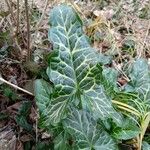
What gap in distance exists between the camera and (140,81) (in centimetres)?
169

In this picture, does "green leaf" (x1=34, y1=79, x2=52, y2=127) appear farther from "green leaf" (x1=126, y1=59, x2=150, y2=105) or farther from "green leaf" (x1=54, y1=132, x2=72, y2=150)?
"green leaf" (x1=126, y1=59, x2=150, y2=105)

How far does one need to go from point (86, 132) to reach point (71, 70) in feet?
0.77

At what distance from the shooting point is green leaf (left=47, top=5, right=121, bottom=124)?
55.3 inches

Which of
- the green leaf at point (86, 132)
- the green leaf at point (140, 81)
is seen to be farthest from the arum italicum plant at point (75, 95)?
the green leaf at point (140, 81)

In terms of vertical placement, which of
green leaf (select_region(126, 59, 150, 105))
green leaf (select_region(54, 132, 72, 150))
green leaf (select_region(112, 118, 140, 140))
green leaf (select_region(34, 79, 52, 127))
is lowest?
green leaf (select_region(54, 132, 72, 150))

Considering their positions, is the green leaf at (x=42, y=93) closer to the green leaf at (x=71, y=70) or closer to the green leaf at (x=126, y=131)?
the green leaf at (x=71, y=70)

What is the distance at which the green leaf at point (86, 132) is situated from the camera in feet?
4.83

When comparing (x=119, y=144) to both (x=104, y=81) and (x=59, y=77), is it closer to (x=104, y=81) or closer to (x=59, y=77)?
(x=104, y=81)

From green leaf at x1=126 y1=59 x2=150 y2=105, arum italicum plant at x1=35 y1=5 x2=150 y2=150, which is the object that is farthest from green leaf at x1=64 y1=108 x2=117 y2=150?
green leaf at x1=126 y1=59 x2=150 y2=105

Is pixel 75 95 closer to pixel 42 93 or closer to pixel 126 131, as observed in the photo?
pixel 42 93

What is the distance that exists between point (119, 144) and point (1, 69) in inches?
27.4

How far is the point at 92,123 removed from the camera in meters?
1.51

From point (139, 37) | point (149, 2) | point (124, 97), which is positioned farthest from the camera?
point (149, 2)

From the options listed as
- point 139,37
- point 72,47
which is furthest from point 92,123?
point 139,37
